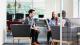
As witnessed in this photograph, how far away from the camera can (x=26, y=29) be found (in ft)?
17.9

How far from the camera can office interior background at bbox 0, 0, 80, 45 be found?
18.1 feet

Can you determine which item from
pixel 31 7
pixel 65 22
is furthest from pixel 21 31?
pixel 65 22

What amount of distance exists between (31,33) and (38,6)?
901 millimetres

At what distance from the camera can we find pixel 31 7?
6.14 meters

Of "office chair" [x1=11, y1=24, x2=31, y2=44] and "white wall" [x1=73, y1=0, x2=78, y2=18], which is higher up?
"white wall" [x1=73, y1=0, x2=78, y2=18]

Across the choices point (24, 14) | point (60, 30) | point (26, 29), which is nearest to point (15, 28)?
point (26, 29)

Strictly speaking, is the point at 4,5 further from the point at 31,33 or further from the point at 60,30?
the point at 60,30

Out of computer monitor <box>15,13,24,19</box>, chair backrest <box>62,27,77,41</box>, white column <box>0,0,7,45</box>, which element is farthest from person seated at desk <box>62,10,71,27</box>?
white column <box>0,0,7,45</box>

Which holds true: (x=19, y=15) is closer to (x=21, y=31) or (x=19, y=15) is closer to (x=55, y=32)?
(x=21, y=31)

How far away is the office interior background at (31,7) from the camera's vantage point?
18.1 ft

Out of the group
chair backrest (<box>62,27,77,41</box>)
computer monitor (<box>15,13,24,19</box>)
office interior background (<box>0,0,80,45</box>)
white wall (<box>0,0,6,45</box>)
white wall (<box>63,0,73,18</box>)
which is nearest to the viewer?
chair backrest (<box>62,27,77,41</box>)

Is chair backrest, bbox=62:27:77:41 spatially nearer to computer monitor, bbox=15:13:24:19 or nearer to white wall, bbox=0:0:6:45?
computer monitor, bbox=15:13:24:19

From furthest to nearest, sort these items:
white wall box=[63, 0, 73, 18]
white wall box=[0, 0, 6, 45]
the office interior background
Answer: white wall box=[0, 0, 6, 45], the office interior background, white wall box=[63, 0, 73, 18]

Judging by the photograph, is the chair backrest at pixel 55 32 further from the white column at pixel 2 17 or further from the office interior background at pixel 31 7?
the white column at pixel 2 17
